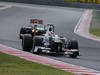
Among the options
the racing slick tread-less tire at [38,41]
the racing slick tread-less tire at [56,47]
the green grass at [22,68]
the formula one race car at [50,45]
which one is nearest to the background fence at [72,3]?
the formula one race car at [50,45]

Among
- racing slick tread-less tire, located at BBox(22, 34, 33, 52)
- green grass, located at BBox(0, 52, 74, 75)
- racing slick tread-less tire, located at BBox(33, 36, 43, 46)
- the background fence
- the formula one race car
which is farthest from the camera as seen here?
the background fence

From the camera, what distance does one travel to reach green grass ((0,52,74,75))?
11963 mm

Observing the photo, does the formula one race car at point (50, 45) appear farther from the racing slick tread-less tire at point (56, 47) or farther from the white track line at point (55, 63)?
the white track line at point (55, 63)

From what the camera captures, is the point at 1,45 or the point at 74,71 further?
the point at 1,45

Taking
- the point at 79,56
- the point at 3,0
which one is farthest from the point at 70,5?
the point at 79,56

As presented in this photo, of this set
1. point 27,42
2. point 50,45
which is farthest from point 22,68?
point 27,42

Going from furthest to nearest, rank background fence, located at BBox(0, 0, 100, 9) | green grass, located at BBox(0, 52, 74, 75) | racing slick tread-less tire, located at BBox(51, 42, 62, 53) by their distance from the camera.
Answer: background fence, located at BBox(0, 0, 100, 9), racing slick tread-less tire, located at BBox(51, 42, 62, 53), green grass, located at BBox(0, 52, 74, 75)

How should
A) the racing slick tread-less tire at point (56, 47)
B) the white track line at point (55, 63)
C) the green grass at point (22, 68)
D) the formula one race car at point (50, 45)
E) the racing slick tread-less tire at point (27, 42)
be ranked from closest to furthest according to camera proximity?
the green grass at point (22, 68) < the white track line at point (55, 63) < the racing slick tread-less tire at point (56, 47) < the formula one race car at point (50, 45) < the racing slick tread-less tire at point (27, 42)

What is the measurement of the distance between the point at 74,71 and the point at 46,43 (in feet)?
16.4

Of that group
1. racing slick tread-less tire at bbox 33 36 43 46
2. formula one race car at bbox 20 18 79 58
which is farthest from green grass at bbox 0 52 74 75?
racing slick tread-less tire at bbox 33 36 43 46

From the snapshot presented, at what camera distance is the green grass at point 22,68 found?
12.0 metres

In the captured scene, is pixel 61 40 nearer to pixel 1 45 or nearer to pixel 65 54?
pixel 65 54

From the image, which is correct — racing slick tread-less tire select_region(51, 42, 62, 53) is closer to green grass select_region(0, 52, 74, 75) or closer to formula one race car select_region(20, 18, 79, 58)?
formula one race car select_region(20, 18, 79, 58)

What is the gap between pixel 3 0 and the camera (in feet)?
231
